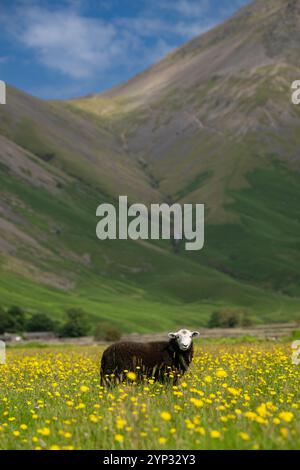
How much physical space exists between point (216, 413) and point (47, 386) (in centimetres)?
626

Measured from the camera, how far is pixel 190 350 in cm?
1702

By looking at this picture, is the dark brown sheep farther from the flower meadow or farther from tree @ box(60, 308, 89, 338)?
tree @ box(60, 308, 89, 338)

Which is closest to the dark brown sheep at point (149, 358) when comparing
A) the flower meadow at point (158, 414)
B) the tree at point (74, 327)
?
the flower meadow at point (158, 414)

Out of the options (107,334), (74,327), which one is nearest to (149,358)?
(107,334)

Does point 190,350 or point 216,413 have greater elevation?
point 190,350

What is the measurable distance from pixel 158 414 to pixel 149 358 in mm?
6409

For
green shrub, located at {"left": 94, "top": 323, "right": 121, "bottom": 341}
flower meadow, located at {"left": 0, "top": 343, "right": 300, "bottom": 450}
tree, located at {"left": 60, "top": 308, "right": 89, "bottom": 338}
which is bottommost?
flower meadow, located at {"left": 0, "top": 343, "right": 300, "bottom": 450}

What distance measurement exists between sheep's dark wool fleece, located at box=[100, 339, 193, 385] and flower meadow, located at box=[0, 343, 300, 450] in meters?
0.48

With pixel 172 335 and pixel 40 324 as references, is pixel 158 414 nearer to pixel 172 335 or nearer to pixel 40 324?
pixel 172 335

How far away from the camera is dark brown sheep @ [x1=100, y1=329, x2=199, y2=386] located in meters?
16.2

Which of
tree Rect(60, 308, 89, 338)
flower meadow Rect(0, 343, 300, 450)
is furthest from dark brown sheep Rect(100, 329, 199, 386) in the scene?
tree Rect(60, 308, 89, 338)
